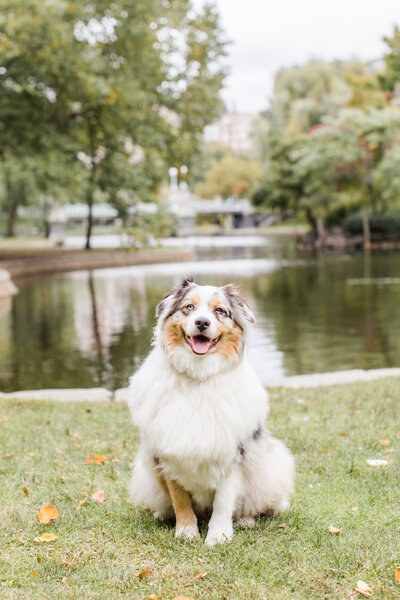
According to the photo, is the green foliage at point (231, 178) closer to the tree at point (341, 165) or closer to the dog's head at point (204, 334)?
the tree at point (341, 165)

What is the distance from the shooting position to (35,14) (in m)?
18.1

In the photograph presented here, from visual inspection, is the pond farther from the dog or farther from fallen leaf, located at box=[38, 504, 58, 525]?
the dog

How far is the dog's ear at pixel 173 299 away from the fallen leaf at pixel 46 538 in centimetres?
131

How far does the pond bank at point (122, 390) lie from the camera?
7.14 metres

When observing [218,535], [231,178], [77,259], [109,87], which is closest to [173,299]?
[218,535]

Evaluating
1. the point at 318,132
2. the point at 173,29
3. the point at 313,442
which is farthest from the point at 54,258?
the point at 313,442

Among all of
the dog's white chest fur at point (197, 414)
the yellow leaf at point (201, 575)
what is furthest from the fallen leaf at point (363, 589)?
the dog's white chest fur at point (197, 414)

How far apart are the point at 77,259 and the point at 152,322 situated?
56.3 feet

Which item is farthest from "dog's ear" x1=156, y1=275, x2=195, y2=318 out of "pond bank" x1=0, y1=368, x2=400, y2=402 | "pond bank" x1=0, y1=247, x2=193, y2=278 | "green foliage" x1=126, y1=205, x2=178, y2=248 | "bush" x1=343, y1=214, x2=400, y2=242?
"bush" x1=343, y1=214, x2=400, y2=242

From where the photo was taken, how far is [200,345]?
126 inches

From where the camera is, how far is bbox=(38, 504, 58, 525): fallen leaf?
12.1ft

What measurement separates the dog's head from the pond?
5471 mm

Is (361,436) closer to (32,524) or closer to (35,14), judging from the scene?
(32,524)

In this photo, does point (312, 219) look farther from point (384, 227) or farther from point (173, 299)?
point (173, 299)
